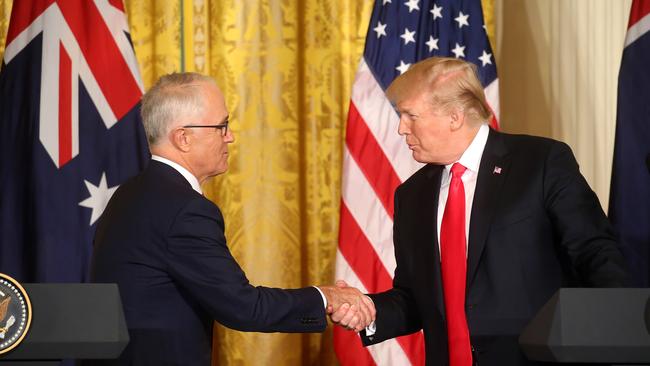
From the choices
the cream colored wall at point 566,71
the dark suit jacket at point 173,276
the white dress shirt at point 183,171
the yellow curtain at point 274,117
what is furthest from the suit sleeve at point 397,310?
the cream colored wall at point 566,71

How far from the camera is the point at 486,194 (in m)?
2.97

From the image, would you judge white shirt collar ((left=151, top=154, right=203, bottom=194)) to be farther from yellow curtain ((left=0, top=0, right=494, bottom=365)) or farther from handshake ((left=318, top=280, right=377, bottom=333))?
yellow curtain ((left=0, top=0, right=494, bottom=365))

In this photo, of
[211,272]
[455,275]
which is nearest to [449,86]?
[455,275]

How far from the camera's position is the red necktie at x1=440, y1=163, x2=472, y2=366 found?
298cm

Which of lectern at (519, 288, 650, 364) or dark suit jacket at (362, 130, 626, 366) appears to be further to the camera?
dark suit jacket at (362, 130, 626, 366)

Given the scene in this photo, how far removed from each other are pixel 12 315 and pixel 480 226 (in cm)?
155

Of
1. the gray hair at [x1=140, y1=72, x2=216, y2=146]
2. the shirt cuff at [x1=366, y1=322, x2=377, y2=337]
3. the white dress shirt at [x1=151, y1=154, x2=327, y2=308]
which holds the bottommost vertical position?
the shirt cuff at [x1=366, y1=322, x2=377, y2=337]

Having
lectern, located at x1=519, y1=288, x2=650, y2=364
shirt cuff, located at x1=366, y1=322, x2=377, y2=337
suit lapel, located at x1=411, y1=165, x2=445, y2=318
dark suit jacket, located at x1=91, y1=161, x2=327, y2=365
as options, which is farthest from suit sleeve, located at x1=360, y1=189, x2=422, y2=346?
lectern, located at x1=519, y1=288, x2=650, y2=364

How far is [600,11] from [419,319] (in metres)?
2.34

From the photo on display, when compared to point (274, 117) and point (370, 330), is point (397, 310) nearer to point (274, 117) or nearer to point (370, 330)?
point (370, 330)

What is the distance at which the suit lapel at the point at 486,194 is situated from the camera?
2902 millimetres

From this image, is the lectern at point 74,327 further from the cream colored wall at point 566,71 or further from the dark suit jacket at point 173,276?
the cream colored wall at point 566,71

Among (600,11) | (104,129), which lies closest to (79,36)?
(104,129)

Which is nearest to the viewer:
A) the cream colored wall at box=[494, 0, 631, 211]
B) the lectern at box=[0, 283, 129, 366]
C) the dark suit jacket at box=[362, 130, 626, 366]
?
the lectern at box=[0, 283, 129, 366]
